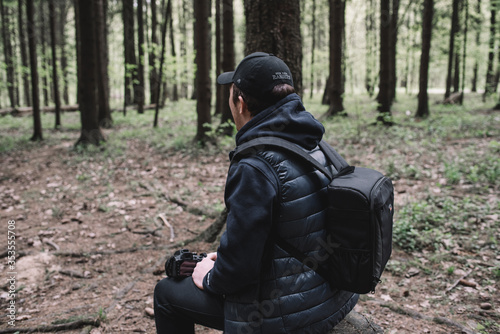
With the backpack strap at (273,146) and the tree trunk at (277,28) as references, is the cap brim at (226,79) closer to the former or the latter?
the backpack strap at (273,146)

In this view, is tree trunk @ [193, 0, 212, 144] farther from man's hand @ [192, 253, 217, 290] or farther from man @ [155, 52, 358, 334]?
man @ [155, 52, 358, 334]

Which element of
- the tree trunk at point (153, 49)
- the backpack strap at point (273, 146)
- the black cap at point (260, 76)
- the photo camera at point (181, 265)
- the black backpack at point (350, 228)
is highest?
the tree trunk at point (153, 49)

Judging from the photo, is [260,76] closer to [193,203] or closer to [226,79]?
[226,79]

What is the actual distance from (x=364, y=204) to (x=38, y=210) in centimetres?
687

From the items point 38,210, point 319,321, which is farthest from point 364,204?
point 38,210

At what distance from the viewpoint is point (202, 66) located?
10211 mm

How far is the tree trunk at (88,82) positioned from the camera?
427 inches

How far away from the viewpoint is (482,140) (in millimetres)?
9523

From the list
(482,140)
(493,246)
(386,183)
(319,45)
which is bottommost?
(493,246)

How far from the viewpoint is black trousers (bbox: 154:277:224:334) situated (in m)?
1.94

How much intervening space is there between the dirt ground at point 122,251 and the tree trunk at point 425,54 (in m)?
9.24

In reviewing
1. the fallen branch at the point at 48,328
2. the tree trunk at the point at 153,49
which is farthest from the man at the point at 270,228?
the tree trunk at the point at 153,49

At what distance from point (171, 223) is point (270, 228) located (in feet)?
14.7

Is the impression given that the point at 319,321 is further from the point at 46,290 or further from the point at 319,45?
the point at 319,45
